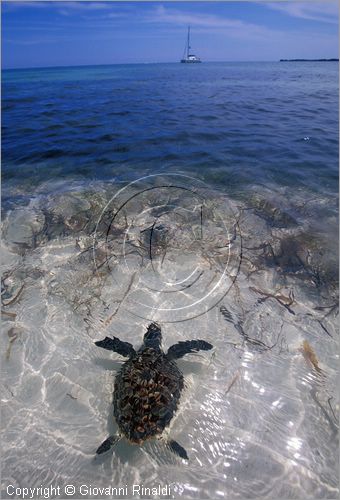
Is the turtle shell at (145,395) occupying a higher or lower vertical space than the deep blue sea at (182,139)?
lower

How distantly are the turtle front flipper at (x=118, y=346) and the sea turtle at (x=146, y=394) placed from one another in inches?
0.6

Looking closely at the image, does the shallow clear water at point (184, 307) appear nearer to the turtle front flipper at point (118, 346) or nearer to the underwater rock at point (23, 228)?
the underwater rock at point (23, 228)

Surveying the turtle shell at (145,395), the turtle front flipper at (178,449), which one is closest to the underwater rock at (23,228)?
the turtle shell at (145,395)

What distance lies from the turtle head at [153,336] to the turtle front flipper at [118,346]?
0.79 feet

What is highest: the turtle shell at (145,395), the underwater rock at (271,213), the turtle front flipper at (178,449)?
the underwater rock at (271,213)

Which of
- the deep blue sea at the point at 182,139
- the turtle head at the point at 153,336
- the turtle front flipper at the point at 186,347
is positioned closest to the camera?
the turtle front flipper at the point at 186,347

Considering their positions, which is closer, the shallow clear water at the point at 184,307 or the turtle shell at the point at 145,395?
the turtle shell at the point at 145,395

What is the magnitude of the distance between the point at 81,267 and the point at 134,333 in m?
1.85

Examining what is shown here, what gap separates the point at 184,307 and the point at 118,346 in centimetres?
131

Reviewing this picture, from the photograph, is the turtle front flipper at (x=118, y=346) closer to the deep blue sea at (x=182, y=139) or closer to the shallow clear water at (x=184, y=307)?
the shallow clear water at (x=184, y=307)

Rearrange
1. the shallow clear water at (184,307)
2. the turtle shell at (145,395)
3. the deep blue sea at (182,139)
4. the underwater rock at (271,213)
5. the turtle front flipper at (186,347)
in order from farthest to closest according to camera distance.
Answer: the deep blue sea at (182,139), the underwater rock at (271,213), the turtle front flipper at (186,347), the shallow clear water at (184,307), the turtle shell at (145,395)

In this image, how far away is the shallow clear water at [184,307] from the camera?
359 centimetres

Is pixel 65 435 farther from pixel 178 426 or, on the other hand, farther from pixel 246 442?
pixel 246 442

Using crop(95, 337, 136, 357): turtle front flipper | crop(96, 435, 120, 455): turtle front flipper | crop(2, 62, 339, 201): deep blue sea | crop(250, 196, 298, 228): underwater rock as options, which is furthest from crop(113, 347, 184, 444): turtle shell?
crop(2, 62, 339, 201): deep blue sea
